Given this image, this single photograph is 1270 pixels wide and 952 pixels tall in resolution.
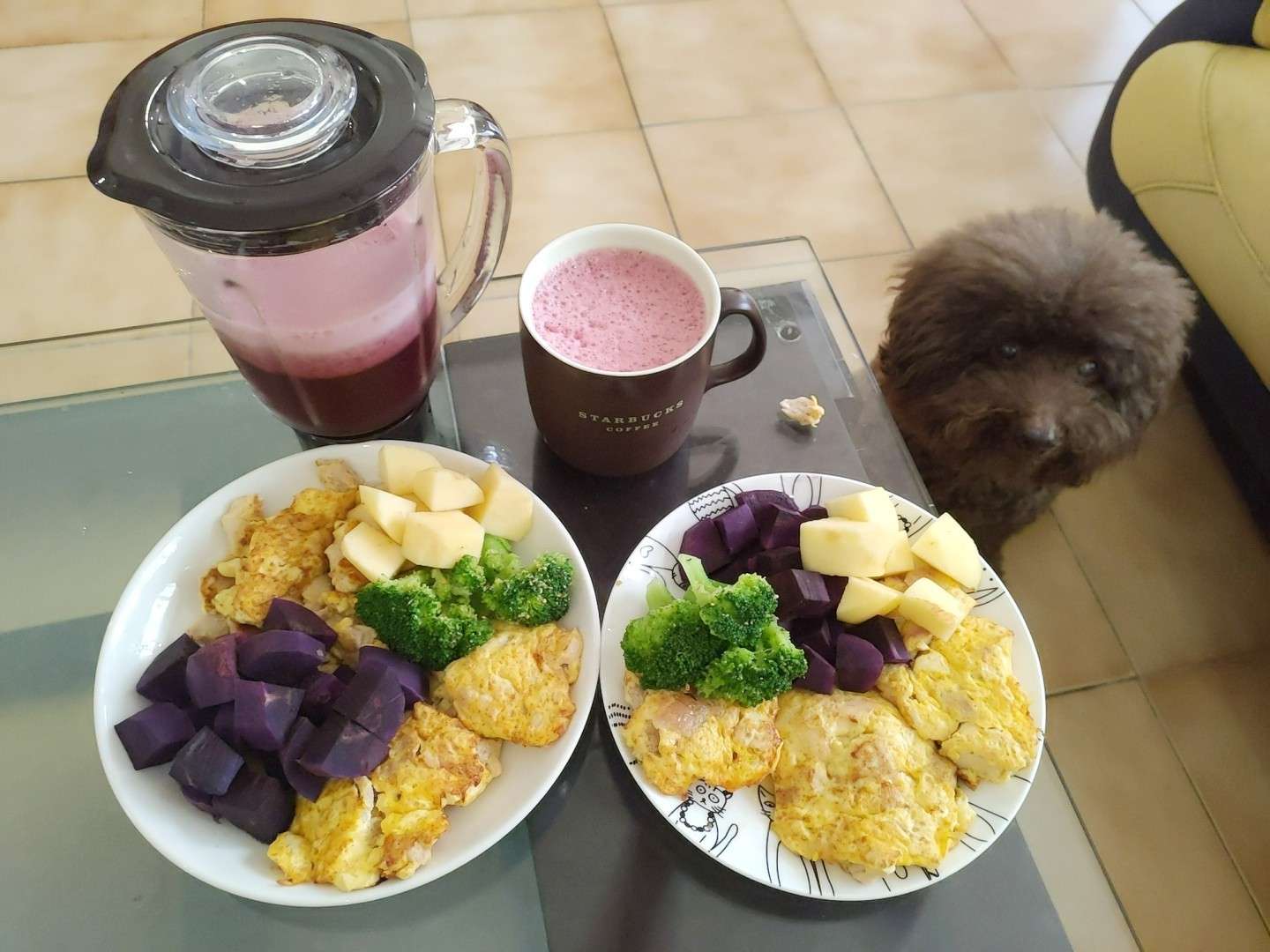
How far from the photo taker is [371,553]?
803 millimetres

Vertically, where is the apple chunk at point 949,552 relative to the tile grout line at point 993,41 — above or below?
above

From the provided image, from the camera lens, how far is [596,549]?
995 mm

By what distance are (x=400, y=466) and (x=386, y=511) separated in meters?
0.05

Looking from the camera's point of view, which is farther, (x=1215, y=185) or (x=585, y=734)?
(x=1215, y=185)

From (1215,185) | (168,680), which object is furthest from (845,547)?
(1215,185)

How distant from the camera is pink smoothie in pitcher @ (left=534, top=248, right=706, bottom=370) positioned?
85 cm

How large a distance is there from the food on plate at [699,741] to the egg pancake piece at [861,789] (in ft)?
0.10

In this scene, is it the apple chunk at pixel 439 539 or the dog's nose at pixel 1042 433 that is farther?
the dog's nose at pixel 1042 433

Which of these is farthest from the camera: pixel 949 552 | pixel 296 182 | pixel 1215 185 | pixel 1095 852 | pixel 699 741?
pixel 1215 185

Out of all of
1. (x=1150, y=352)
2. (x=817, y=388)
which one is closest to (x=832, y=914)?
(x=817, y=388)

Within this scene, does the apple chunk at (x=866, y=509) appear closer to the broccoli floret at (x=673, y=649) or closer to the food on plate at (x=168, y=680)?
the broccoli floret at (x=673, y=649)

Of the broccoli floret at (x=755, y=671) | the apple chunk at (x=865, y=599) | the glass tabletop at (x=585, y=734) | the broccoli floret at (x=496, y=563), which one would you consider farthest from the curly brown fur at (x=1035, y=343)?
the broccoli floret at (x=496, y=563)

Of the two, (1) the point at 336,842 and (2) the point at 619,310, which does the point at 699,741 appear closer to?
(1) the point at 336,842

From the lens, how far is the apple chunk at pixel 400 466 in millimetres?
846
